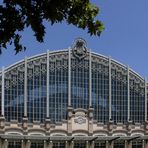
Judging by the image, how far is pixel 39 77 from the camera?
69125 mm

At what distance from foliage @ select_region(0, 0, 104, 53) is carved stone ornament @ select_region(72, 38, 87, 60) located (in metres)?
60.7

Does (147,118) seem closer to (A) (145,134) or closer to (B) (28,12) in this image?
(A) (145,134)

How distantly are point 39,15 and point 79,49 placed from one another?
6172cm

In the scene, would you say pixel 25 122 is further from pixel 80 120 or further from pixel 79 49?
pixel 79 49

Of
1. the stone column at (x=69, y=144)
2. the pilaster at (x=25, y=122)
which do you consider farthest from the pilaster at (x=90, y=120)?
the pilaster at (x=25, y=122)

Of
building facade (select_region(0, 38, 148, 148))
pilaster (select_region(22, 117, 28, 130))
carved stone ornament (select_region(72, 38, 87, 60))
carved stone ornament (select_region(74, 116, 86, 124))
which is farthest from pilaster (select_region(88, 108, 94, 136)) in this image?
pilaster (select_region(22, 117, 28, 130))

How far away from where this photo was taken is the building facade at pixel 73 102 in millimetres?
66812

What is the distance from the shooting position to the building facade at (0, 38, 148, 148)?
66.8m

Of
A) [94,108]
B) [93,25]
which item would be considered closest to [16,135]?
[94,108]

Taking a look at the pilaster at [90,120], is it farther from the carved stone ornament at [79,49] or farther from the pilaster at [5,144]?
the pilaster at [5,144]

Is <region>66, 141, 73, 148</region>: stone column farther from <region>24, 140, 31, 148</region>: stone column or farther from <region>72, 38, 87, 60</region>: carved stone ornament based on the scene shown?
<region>72, 38, 87, 60</region>: carved stone ornament

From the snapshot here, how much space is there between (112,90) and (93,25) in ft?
204

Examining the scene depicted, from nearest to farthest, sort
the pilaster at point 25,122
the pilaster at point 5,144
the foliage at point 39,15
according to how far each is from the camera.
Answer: the foliage at point 39,15 → the pilaster at point 5,144 → the pilaster at point 25,122

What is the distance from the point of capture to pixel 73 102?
2771 inches
